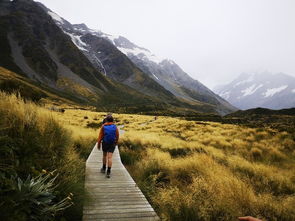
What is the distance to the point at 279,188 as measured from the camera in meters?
5.34

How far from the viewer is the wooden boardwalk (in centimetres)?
353

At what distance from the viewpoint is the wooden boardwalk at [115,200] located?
3.53 metres

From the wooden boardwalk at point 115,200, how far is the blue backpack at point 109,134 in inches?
40.1

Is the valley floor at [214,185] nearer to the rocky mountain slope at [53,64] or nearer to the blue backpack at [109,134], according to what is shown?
the blue backpack at [109,134]

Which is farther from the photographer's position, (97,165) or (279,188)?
(97,165)

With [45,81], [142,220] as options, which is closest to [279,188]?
[142,220]

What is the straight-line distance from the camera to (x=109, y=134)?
19.7 feet

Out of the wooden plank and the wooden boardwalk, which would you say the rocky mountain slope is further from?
the wooden plank

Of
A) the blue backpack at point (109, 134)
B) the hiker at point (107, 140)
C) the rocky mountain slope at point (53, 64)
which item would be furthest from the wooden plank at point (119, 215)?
the rocky mountain slope at point (53, 64)

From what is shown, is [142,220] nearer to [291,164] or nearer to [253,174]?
[253,174]

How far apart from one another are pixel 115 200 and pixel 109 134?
2257mm

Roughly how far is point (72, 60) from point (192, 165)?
192196 mm

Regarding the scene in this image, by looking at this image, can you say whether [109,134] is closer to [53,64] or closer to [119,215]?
[119,215]

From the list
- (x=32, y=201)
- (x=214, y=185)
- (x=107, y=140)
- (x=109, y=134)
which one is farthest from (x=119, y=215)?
(x=109, y=134)
